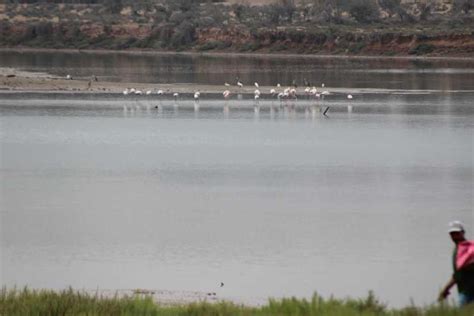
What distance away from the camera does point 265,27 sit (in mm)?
68500

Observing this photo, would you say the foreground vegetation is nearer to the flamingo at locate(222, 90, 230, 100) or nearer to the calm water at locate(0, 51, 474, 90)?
the flamingo at locate(222, 90, 230, 100)

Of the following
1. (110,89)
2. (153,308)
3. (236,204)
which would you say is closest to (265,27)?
(110,89)

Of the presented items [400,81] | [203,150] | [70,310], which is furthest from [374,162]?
[400,81]

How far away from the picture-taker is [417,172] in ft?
71.4

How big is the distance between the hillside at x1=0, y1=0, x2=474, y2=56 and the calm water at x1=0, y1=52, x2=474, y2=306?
3225 cm

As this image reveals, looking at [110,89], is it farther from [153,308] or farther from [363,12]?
[363,12]

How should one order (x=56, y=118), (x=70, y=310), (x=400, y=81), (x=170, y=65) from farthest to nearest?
(x=170, y=65)
(x=400, y=81)
(x=56, y=118)
(x=70, y=310)

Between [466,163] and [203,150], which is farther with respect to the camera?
[203,150]

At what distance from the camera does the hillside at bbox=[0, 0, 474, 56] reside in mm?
63219

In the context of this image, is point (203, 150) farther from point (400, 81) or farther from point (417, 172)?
point (400, 81)

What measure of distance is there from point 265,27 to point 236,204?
50.7 m

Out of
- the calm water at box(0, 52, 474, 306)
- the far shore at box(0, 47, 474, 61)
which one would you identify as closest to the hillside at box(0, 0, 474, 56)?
the far shore at box(0, 47, 474, 61)

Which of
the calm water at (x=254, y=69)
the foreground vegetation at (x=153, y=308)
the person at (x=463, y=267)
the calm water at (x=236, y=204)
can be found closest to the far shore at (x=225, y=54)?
the calm water at (x=254, y=69)

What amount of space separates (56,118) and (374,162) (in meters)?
10.4
